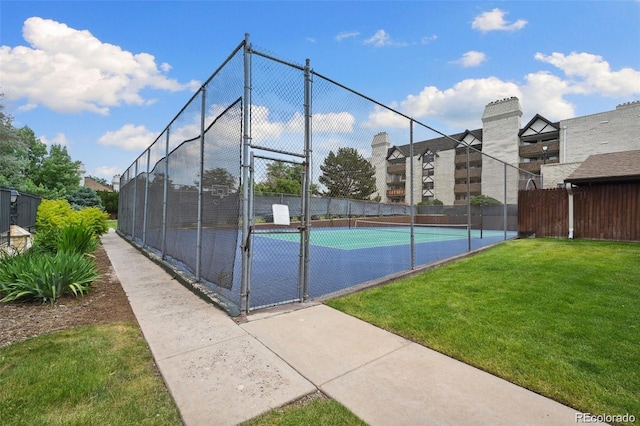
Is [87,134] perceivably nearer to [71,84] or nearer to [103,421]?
[71,84]

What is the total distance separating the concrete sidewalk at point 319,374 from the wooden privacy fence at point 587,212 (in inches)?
473

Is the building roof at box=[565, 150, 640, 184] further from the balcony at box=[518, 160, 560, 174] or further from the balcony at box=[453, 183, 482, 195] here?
the balcony at box=[453, 183, 482, 195]

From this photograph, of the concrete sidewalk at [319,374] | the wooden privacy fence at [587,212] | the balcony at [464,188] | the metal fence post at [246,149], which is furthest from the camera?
the balcony at [464,188]

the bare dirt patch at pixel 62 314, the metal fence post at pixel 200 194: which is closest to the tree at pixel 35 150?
the bare dirt patch at pixel 62 314

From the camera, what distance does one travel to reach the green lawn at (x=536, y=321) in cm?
222

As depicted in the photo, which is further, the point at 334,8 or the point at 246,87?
the point at 334,8

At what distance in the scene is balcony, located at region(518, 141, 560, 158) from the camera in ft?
96.8

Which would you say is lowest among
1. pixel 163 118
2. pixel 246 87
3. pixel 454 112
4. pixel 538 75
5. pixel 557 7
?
pixel 246 87

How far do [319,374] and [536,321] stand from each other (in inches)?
99.3

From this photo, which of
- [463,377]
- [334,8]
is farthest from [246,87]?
[334,8]

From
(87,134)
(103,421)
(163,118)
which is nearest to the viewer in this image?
(103,421)

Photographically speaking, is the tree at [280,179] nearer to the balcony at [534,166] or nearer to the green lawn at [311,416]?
the green lawn at [311,416]

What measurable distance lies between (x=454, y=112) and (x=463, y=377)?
2905 centimetres

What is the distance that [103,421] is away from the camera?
1.78 meters
